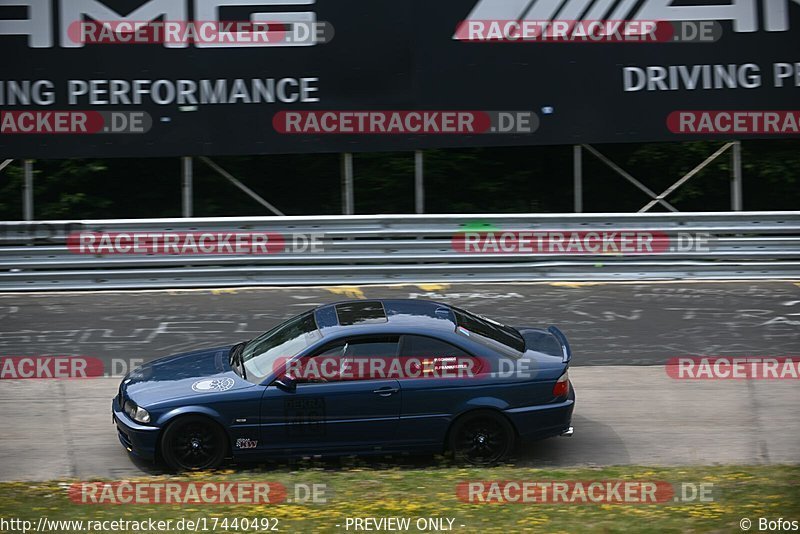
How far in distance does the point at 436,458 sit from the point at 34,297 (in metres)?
8.39

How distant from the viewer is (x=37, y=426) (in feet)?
31.2

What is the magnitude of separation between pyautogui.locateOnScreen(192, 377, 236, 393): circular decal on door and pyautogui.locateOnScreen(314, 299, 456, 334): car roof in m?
0.91

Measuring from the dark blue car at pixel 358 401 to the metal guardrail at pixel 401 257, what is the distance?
21.2 ft

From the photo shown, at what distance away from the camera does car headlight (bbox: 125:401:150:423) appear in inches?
323

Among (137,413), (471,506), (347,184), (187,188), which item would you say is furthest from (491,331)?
(187,188)

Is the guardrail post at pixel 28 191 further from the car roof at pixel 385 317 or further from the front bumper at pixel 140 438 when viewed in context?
the front bumper at pixel 140 438

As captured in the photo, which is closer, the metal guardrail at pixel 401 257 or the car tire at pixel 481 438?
the car tire at pixel 481 438

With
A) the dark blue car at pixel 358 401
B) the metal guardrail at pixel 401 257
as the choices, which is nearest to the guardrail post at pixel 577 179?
the metal guardrail at pixel 401 257

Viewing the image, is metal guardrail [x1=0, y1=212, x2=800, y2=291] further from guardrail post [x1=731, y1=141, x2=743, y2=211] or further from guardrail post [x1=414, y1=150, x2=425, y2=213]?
guardrail post [x1=731, y1=141, x2=743, y2=211]

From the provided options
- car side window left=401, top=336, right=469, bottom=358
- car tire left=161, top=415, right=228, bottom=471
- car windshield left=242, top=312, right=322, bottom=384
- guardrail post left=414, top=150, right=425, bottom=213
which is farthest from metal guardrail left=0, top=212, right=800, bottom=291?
car tire left=161, top=415, right=228, bottom=471

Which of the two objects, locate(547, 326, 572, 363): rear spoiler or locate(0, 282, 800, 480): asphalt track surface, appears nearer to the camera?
locate(547, 326, 572, 363): rear spoiler

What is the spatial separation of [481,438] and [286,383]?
169 cm

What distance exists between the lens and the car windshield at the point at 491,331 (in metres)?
8.81

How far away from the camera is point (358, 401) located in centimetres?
827
